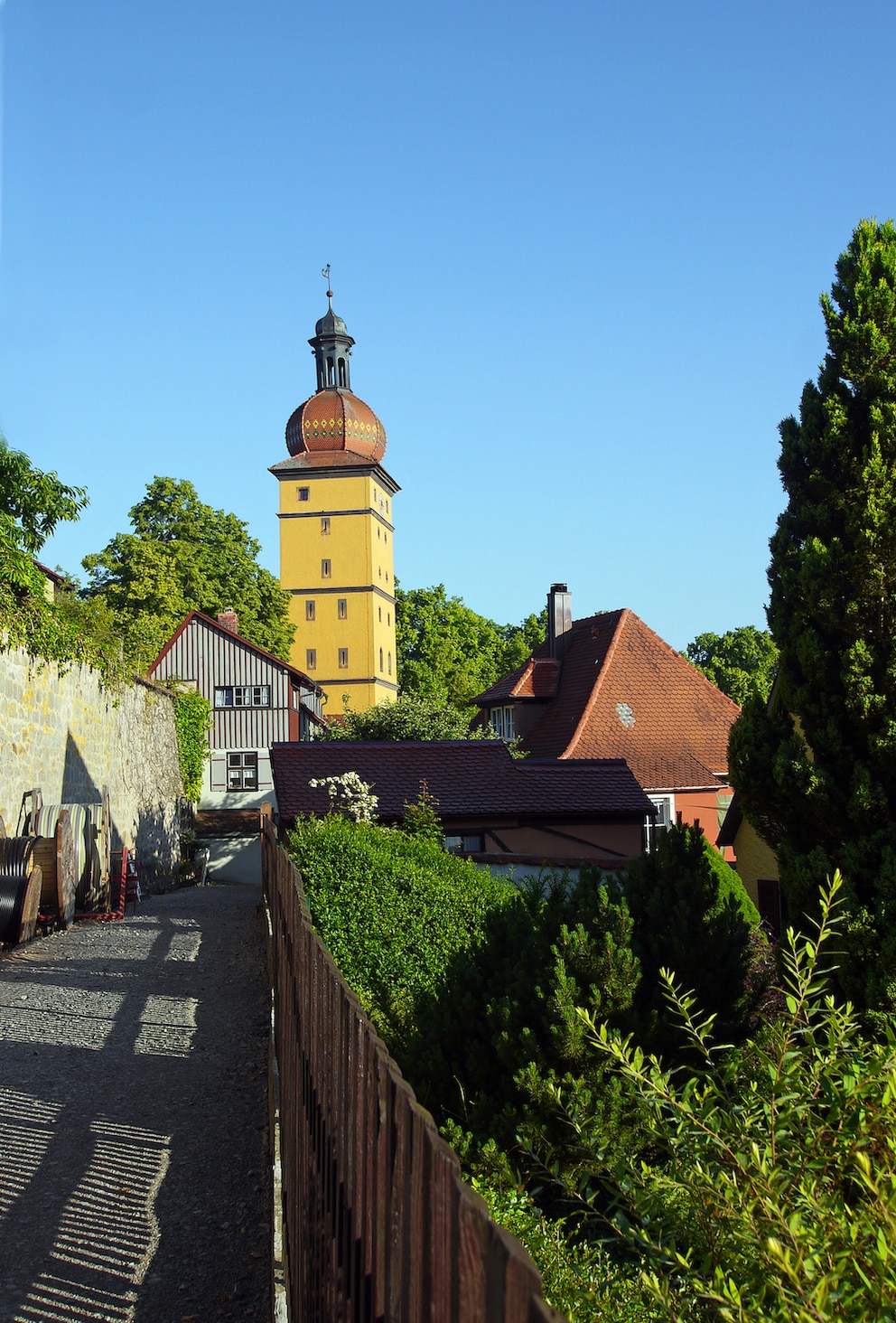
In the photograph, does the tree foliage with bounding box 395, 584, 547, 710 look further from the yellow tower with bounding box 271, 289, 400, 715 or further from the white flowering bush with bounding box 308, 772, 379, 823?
the white flowering bush with bounding box 308, 772, 379, 823

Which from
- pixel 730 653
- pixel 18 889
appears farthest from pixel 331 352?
pixel 18 889

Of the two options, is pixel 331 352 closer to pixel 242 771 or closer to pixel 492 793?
pixel 242 771

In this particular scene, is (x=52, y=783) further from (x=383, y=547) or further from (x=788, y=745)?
(x=383, y=547)

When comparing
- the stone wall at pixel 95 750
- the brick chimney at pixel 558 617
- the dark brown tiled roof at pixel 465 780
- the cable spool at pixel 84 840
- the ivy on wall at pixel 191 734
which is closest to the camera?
the cable spool at pixel 84 840

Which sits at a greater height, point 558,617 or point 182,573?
point 182,573

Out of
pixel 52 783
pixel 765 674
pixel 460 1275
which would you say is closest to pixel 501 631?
pixel 765 674

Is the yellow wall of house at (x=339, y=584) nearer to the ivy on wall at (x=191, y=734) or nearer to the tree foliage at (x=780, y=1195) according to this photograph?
the ivy on wall at (x=191, y=734)

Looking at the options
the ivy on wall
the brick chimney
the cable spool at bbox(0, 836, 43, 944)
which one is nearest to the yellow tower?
the brick chimney

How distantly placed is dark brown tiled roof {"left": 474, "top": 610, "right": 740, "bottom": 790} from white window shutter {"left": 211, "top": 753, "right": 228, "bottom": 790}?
12.7 meters

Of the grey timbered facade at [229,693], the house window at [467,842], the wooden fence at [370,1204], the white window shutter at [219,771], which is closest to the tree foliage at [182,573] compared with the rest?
the grey timbered facade at [229,693]

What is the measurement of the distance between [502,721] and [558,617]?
4282 mm

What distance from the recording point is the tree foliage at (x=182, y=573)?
48.3m

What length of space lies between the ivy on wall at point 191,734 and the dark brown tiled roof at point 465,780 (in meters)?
14.2

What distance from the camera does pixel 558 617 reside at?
39.9m
